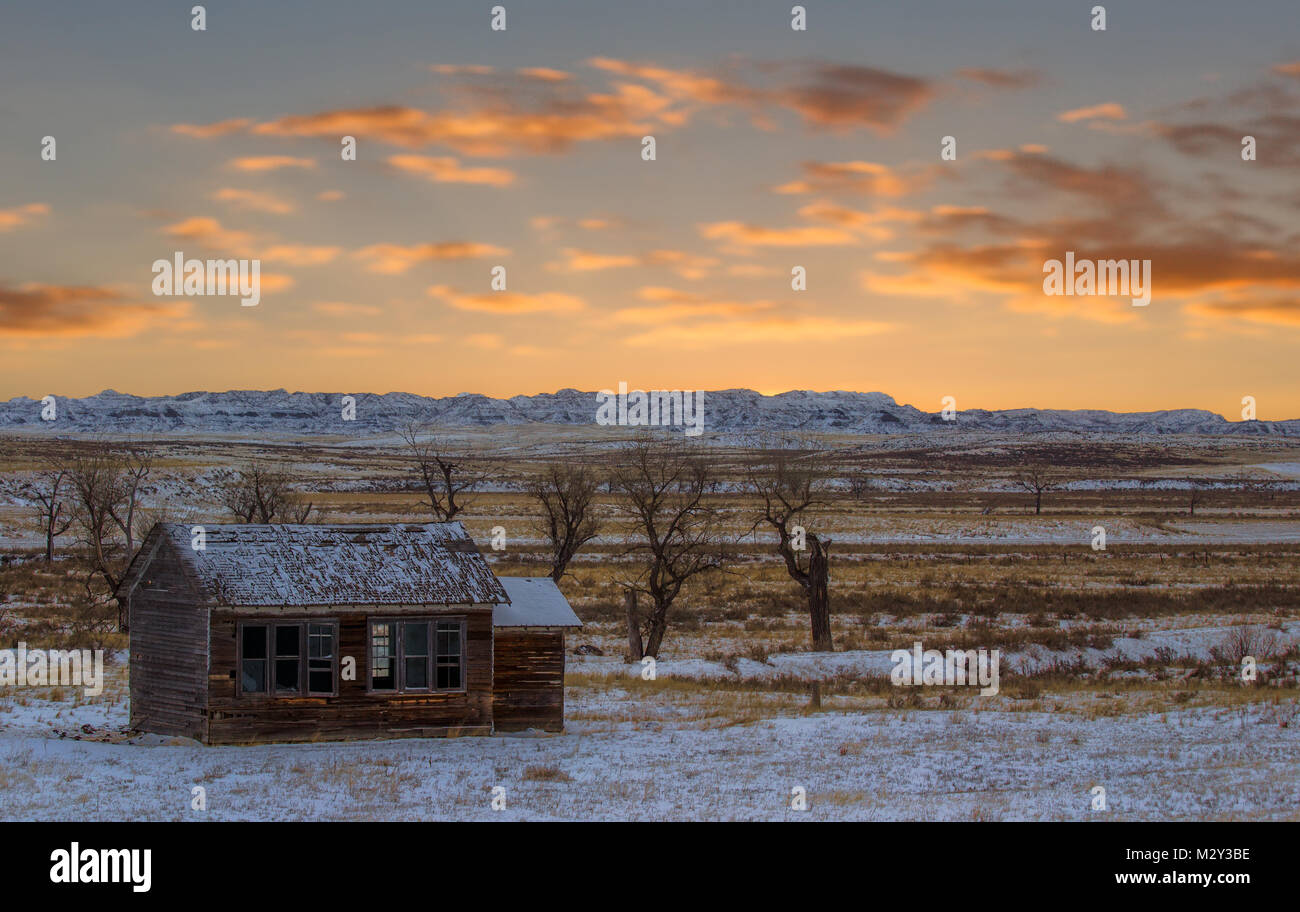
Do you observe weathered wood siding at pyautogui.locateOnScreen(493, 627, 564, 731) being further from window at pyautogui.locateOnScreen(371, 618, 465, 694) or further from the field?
window at pyautogui.locateOnScreen(371, 618, 465, 694)

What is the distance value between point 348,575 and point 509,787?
21.7 feet

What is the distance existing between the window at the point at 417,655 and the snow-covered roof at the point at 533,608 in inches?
39.3

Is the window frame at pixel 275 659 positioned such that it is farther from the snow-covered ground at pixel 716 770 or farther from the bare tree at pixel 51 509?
the bare tree at pixel 51 509

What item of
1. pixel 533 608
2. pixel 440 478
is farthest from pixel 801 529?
pixel 440 478

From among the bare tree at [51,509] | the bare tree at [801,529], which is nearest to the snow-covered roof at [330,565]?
the bare tree at [801,529]

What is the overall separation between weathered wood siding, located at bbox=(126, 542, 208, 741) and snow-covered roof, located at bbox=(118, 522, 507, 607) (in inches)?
20.2

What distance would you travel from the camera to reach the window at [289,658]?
70.5 ft

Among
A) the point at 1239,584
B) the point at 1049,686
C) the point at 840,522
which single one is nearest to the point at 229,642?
the point at 1049,686

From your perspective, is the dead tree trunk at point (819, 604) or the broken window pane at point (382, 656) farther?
the dead tree trunk at point (819, 604)

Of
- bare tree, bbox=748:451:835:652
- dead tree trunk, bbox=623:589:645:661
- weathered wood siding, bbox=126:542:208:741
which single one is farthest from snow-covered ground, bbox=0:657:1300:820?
bare tree, bbox=748:451:835:652

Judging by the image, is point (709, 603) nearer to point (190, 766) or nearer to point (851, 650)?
point (851, 650)

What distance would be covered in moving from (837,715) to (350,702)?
9937 millimetres

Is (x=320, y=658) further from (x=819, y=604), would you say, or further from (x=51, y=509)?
(x=51, y=509)

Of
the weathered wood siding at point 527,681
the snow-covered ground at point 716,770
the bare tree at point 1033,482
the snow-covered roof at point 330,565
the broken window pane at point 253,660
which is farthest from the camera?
the bare tree at point 1033,482
